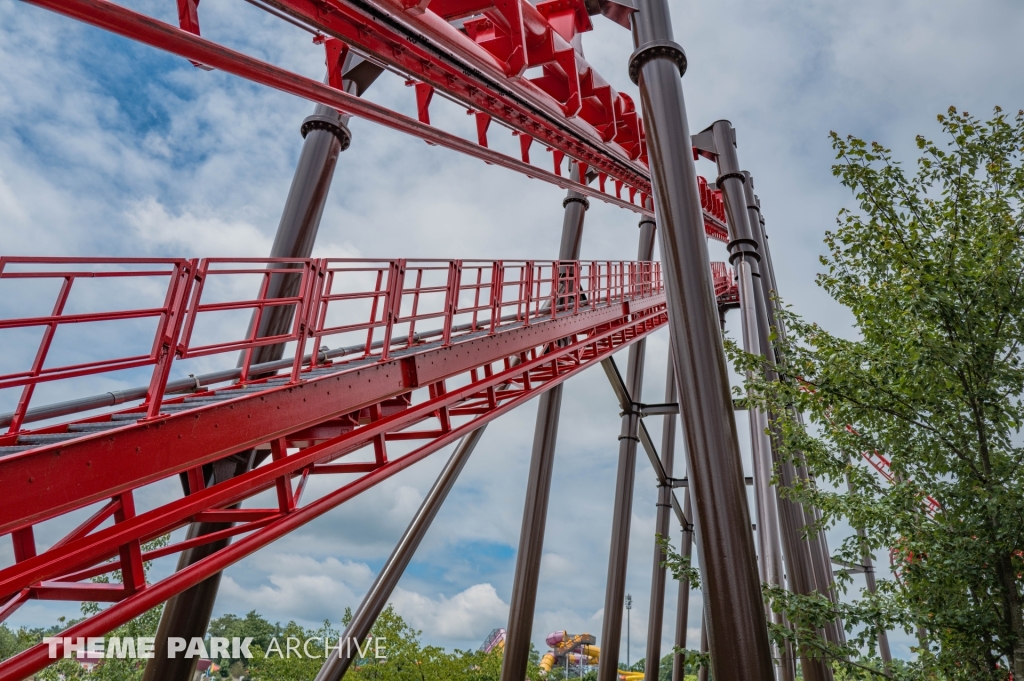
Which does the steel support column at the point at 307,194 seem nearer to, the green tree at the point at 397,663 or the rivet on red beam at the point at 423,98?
the rivet on red beam at the point at 423,98

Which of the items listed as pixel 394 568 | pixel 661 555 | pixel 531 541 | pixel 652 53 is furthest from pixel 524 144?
pixel 661 555

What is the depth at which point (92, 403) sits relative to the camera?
5.77 metres

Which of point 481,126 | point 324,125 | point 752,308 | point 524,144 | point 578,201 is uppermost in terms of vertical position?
point 578,201

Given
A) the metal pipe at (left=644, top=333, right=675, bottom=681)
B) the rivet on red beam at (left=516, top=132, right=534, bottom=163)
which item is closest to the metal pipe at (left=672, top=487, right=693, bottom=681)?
the metal pipe at (left=644, top=333, right=675, bottom=681)

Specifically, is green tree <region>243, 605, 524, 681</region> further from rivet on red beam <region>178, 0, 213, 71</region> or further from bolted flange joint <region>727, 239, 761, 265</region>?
rivet on red beam <region>178, 0, 213, 71</region>

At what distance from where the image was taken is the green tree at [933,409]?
16.9 feet

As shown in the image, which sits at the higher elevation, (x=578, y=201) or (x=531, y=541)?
(x=578, y=201)

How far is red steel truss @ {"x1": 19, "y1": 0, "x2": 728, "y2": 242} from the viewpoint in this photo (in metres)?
5.29

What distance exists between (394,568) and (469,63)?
6.91 metres

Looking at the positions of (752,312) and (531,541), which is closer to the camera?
(752,312)

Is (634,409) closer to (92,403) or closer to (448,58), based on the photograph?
(448,58)

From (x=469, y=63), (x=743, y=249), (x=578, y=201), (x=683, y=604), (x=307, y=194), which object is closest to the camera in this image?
(x=469, y=63)

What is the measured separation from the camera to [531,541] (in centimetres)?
1201

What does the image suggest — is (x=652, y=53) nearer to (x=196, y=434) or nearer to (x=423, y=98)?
(x=423, y=98)
